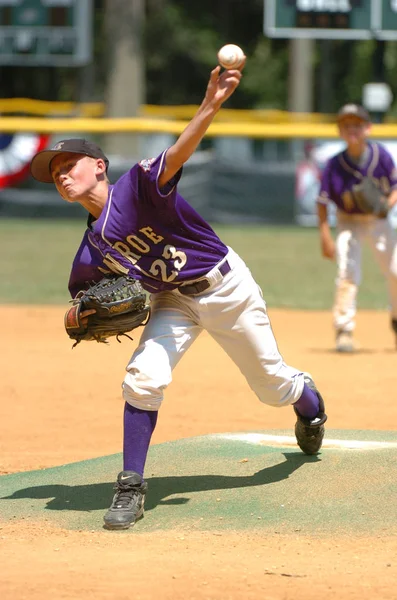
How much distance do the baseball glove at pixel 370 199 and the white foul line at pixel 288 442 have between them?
3089 mm

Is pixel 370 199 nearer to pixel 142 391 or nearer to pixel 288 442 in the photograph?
pixel 288 442

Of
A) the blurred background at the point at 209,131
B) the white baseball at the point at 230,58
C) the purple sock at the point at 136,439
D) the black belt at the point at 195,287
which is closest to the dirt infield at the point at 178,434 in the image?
the purple sock at the point at 136,439

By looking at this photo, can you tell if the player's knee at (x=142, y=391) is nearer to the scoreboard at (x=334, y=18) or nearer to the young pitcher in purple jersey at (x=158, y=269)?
the young pitcher in purple jersey at (x=158, y=269)

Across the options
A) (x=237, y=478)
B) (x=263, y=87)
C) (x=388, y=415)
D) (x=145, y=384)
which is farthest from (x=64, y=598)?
(x=263, y=87)

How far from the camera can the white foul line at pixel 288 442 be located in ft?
16.7

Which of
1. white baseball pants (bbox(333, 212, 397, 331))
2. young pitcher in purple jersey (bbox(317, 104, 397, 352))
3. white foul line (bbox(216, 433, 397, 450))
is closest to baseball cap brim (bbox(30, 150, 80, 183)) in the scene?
white foul line (bbox(216, 433, 397, 450))

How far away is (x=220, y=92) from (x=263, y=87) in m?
35.6

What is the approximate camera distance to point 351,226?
8.50 m

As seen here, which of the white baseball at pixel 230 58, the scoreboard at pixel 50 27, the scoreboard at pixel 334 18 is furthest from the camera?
the scoreboard at pixel 50 27

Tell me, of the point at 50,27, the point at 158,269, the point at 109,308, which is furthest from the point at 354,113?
the point at 50,27

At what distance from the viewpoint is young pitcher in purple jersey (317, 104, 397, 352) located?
27.5ft

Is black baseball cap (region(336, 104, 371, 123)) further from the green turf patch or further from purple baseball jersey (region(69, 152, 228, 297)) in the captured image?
purple baseball jersey (region(69, 152, 228, 297))

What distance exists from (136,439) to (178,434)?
1.75 meters

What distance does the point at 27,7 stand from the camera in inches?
742
